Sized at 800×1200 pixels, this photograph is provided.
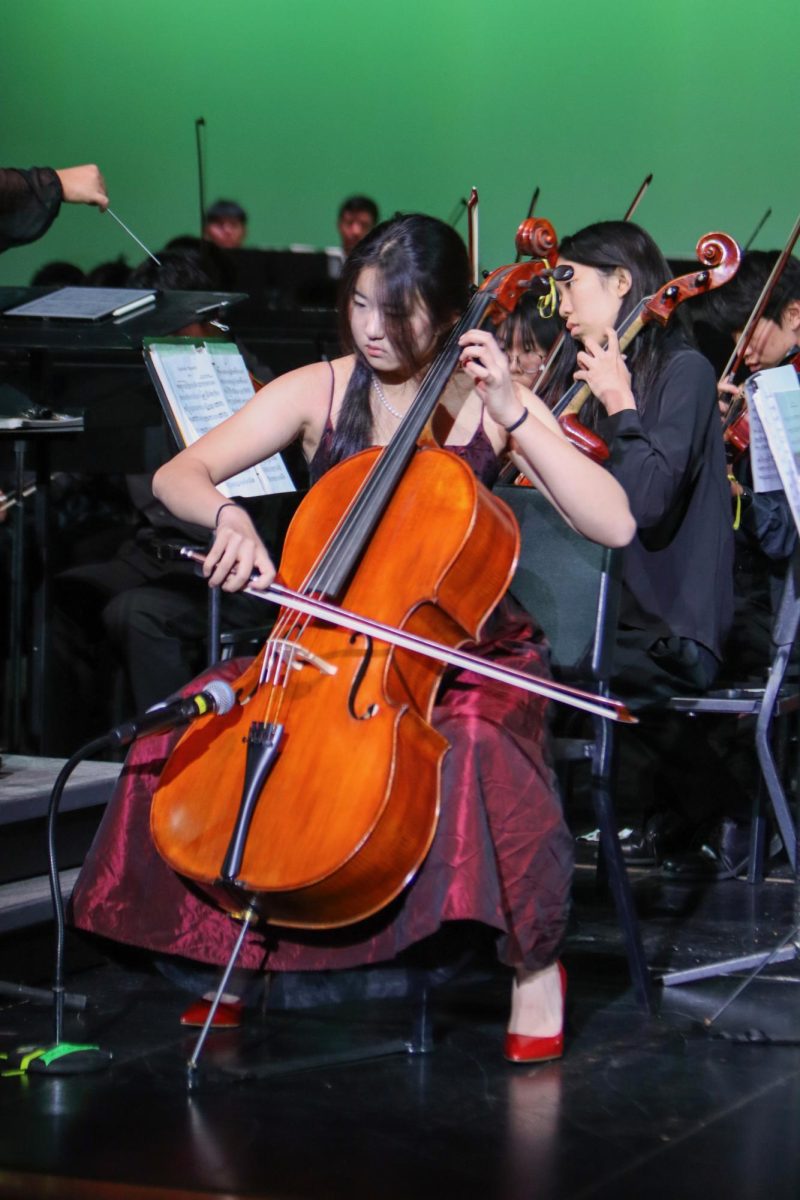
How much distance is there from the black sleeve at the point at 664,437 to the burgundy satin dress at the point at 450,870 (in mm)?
601

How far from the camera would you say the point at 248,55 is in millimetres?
4941

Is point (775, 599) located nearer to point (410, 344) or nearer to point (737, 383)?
point (737, 383)

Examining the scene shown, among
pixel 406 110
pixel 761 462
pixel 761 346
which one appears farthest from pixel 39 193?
pixel 406 110

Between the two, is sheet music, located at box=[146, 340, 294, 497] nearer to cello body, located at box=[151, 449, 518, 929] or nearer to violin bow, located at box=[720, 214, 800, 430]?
cello body, located at box=[151, 449, 518, 929]

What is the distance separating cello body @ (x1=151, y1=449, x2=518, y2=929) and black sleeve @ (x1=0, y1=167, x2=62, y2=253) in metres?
1.20

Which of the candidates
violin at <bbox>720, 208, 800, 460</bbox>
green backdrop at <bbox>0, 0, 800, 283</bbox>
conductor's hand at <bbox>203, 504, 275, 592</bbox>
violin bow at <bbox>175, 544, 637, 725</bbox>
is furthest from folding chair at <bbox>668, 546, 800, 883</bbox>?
green backdrop at <bbox>0, 0, 800, 283</bbox>

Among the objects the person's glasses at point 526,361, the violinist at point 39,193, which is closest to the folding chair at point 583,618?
the person's glasses at point 526,361

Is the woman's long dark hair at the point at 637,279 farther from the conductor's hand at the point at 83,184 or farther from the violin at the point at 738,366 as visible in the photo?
the conductor's hand at the point at 83,184

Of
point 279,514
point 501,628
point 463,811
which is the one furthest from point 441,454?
point 279,514

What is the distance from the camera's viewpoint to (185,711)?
1.65m

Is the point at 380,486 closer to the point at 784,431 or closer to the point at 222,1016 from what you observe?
the point at 784,431

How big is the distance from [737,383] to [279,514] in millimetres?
1007

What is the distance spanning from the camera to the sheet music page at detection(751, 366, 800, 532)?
6.20 feet

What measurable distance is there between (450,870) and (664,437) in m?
1.05
